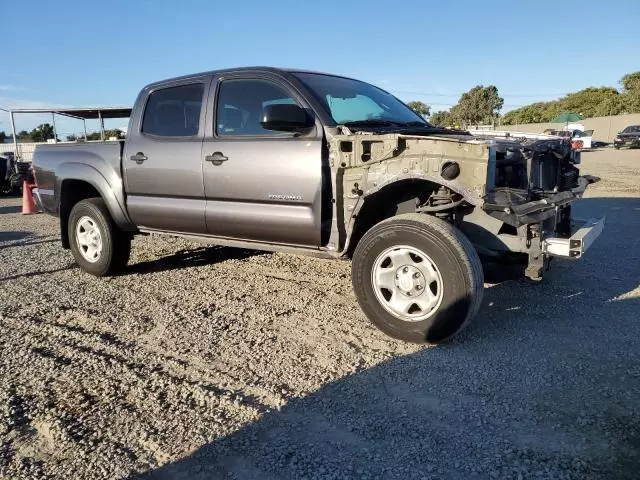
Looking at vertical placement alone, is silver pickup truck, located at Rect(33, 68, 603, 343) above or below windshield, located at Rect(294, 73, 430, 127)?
below

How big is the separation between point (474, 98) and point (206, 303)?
59567 mm

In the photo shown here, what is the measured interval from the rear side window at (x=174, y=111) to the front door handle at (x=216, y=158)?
1.26 feet

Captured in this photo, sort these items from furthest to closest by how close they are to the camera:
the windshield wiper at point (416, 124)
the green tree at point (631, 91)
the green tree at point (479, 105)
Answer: the green tree at point (479, 105)
the green tree at point (631, 91)
the windshield wiper at point (416, 124)

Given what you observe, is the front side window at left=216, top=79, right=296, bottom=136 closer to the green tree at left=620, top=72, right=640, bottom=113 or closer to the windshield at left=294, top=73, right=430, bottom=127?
the windshield at left=294, top=73, right=430, bottom=127

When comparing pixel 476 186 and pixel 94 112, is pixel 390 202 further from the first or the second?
pixel 94 112

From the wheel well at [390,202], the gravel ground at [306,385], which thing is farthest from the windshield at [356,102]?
the gravel ground at [306,385]

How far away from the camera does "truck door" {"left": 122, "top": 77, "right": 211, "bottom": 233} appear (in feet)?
15.8

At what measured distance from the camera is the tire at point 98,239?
218 inches

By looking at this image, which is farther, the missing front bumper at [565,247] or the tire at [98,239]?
the tire at [98,239]

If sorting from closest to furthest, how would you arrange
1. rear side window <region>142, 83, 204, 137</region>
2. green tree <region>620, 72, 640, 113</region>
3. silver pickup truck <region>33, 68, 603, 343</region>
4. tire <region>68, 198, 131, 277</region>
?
silver pickup truck <region>33, 68, 603, 343</region> → rear side window <region>142, 83, 204, 137</region> → tire <region>68, 198, 131, 277</region> → green tree <region>620, 72, 640, 113</region>

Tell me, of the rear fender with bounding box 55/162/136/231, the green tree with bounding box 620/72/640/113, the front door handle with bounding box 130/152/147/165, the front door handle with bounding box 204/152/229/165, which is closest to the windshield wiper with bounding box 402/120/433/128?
the front door handle with bounding box 204/152/229/165

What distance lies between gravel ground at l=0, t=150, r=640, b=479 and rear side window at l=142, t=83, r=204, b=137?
1.56 meters

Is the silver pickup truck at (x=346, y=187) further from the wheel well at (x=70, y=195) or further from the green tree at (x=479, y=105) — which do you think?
the green tree at (x=479, y=105)

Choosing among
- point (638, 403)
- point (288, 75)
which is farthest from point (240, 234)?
point (638, 403)
